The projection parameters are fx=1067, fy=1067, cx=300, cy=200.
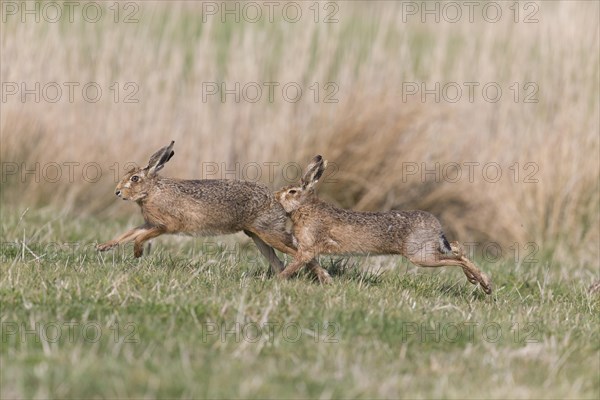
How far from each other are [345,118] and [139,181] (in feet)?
18.5

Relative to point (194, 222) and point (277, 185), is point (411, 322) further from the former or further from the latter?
point (277, 185)

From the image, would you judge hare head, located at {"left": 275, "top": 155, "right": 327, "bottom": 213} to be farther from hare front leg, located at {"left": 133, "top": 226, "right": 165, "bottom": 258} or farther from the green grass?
hare front leg, located at {"left": 133, "top": 226, "right": 165, "bottom": 258}

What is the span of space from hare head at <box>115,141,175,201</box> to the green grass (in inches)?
20.4

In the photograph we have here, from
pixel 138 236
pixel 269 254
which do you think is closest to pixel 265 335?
pixel 138 236

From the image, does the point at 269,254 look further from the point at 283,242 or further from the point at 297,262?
the point at 297,262

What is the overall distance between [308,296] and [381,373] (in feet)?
5.07

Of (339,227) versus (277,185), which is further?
(277,185)

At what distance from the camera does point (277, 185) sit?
45.2 feet

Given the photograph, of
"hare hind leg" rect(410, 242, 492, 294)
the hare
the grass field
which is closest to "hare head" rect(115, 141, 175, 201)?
the hare

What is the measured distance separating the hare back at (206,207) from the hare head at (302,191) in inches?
4.0

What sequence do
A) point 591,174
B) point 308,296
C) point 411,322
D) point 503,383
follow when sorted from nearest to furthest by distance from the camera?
1. point 503,383
2. point 411,322
3. point 308,296
4. point 591,174

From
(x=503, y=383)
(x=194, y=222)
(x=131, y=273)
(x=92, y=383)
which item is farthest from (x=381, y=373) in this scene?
(x=194, y=222)

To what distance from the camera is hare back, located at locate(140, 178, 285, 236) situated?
8227 millimetres

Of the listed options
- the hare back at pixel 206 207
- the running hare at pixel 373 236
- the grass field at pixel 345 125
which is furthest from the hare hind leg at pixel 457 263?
the hare back at pixel 206 207
